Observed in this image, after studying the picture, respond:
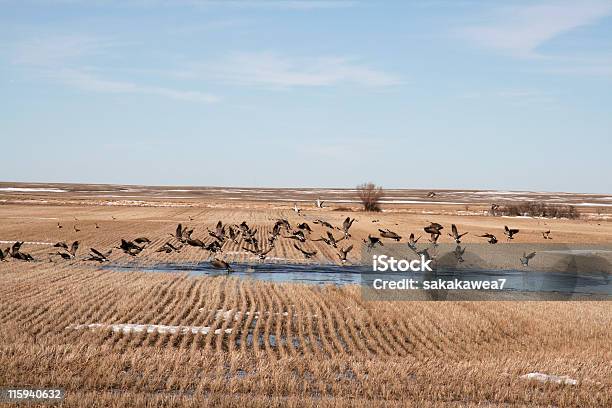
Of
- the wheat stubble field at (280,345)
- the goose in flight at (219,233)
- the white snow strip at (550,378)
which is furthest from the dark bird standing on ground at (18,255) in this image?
the white snow strip at (550,378)

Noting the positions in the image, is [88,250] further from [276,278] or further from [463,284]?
[463,284]

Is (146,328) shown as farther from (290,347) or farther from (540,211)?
(540,211)

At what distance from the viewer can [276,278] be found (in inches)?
1071

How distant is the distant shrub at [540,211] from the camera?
3381 inches

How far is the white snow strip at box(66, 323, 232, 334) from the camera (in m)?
15.8

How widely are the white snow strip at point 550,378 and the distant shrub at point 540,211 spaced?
75.7 metres

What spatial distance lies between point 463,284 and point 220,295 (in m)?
9.60

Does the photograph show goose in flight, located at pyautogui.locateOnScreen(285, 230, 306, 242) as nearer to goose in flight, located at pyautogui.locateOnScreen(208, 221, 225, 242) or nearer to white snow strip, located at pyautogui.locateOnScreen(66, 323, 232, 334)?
goose in flight, located at pyautogui.locateOnScreen(208, 221, 225, 242)

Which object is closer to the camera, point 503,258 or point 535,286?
point 535,286

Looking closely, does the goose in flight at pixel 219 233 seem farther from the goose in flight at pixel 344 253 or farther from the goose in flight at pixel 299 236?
the goose in flight at pixel 344 253

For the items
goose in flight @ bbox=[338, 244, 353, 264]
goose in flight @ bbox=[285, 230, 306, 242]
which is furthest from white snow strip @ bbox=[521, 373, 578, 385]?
goose in flight @ bbox=[285, 230, 306, 242]

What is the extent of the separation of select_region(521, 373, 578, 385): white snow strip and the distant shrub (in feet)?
248

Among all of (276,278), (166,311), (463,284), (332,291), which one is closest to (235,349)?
(166,311)

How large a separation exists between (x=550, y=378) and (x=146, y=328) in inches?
322
